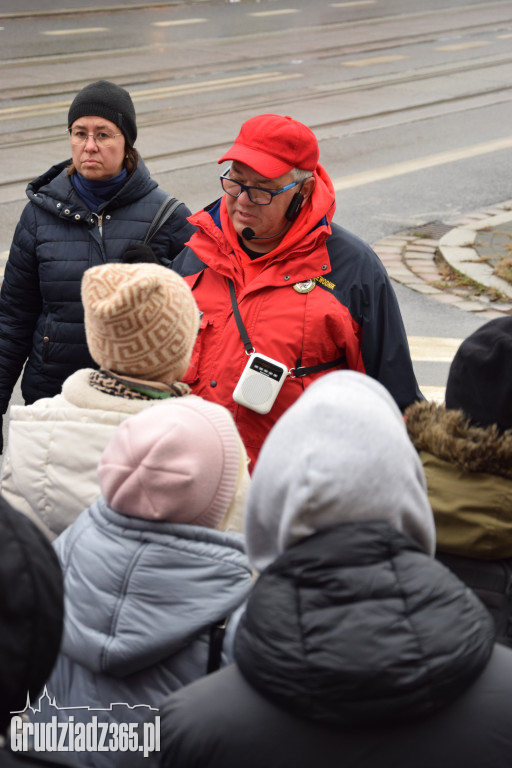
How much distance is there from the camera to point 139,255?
388 centimetres

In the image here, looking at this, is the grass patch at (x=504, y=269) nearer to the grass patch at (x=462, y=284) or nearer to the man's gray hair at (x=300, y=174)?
the grass patch at (x=462, y=284)

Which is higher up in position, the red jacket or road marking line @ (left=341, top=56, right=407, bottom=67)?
the red jacket

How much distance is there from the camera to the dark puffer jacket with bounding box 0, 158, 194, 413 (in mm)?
4062

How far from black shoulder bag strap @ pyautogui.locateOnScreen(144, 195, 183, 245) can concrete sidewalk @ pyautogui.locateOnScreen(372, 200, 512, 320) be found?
4.27 metres

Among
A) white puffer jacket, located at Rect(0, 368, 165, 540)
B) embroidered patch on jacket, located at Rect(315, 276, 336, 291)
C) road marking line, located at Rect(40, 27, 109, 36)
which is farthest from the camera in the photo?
road marking line, located at Rect(40, 27, 109, 36)

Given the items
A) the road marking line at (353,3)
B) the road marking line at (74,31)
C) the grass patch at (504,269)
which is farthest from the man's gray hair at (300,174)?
the road marking line at (353,3)

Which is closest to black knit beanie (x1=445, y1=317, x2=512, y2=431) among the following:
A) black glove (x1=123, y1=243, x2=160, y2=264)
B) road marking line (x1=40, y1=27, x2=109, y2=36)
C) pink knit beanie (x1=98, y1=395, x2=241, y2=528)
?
pink knit beanie (x1=98, y1=395, x2=241, y2=528)

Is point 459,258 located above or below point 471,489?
below

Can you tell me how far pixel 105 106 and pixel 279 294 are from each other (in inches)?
50.0

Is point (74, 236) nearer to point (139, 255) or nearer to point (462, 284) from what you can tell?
point (139, 255)

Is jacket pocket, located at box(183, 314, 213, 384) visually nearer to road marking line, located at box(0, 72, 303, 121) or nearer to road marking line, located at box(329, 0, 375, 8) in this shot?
road marking line, located at box(0, 72, 303, 121)

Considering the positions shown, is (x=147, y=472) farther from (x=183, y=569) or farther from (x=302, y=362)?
(x=302, y=362)

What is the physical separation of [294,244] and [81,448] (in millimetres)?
1296

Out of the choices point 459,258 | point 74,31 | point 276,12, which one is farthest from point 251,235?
point 276,12
